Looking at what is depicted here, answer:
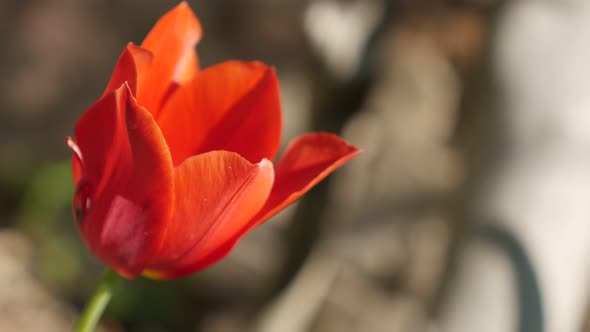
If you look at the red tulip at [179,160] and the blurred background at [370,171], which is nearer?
the red tulip at [179,160]

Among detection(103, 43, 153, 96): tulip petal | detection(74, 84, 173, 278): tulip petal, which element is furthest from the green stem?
detection(103, 43, 153, 96): tulip petal

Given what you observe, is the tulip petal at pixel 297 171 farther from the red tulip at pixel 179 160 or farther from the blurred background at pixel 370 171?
the blurred background at pixel 370 171

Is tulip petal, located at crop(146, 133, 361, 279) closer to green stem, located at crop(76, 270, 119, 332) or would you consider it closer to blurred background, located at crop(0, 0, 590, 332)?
green stem, located at crop(76, 270, 119, 332)

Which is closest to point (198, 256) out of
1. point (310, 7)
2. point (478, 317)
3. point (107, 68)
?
point (478, 317)

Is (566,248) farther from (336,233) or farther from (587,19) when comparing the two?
(336,233)

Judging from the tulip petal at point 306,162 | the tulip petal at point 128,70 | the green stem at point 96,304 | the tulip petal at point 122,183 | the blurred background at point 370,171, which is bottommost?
the green stem at point 96,304

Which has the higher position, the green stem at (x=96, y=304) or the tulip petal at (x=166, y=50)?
the tulip petal at (x=166, y=50)

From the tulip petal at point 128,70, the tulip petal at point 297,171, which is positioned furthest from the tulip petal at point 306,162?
the tulip petal at point 128,70

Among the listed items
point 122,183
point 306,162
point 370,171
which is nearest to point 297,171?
point 306,162
